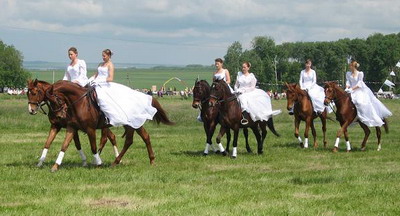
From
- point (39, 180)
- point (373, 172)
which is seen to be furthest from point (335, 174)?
point (39, 180)

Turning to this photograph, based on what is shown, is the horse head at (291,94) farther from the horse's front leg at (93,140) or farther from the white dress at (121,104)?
the horse's front leg at (93,140)

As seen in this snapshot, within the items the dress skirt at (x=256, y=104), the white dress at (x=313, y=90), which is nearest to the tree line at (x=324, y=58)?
the white dress at (x=313, y=90)

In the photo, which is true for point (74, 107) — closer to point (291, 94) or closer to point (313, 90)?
point (291, 94)

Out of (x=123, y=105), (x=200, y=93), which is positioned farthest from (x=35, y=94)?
(x=200, y=93)

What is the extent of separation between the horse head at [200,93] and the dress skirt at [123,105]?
1.87 metres

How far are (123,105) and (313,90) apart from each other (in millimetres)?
9812

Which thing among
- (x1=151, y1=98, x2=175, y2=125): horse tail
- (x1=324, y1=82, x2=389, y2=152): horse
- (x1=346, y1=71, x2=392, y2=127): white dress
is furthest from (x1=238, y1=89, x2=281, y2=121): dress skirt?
(x1=346, y1=71, x2=392, y2=127): white dress

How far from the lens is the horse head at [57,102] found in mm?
14867

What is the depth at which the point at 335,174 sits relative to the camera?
1442 centimetres

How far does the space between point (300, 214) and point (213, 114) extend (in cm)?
900

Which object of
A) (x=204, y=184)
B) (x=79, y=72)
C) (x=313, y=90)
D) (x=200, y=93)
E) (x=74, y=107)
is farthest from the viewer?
(x=313, y=90)

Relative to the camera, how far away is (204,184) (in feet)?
43.0

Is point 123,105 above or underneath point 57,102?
underneath

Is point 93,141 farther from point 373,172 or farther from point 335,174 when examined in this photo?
point 373,172
